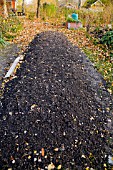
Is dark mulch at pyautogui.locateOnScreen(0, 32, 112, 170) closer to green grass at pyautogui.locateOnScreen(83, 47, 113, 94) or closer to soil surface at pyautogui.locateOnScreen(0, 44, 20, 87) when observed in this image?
green grass at pyautogui.locateOnScreen(83, 47, 113, 94)

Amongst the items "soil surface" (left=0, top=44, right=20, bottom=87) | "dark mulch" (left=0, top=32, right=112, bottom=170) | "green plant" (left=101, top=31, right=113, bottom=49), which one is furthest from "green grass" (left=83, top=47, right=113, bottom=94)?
"soil surface" (left=0, top=44, right=20, bottom=87)

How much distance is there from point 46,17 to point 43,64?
452 inches

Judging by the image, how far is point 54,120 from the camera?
2793 millimetres

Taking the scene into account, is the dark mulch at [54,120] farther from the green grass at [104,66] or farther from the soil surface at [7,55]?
the soil surface at [7,55]

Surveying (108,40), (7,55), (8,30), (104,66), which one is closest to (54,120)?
(104,66)

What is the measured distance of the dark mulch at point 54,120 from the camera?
2.30 m

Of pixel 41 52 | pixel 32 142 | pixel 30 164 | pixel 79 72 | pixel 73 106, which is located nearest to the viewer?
pixel 30 164

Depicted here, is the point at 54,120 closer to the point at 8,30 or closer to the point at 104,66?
the point at 104,66

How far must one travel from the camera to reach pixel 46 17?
1497cm

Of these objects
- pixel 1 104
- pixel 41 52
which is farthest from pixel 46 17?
pixel 1 104

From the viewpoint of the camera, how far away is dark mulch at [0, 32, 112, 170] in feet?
7.55

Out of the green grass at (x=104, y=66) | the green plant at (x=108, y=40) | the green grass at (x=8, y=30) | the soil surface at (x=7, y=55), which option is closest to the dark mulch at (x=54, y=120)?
the green grass at (x=104, y=66)

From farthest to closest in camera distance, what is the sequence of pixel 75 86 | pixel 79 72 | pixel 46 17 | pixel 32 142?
pixel 46 17 → pixel 79 72 → pixel 75 86 → pixel 32 142

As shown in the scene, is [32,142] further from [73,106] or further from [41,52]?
[41,52]
